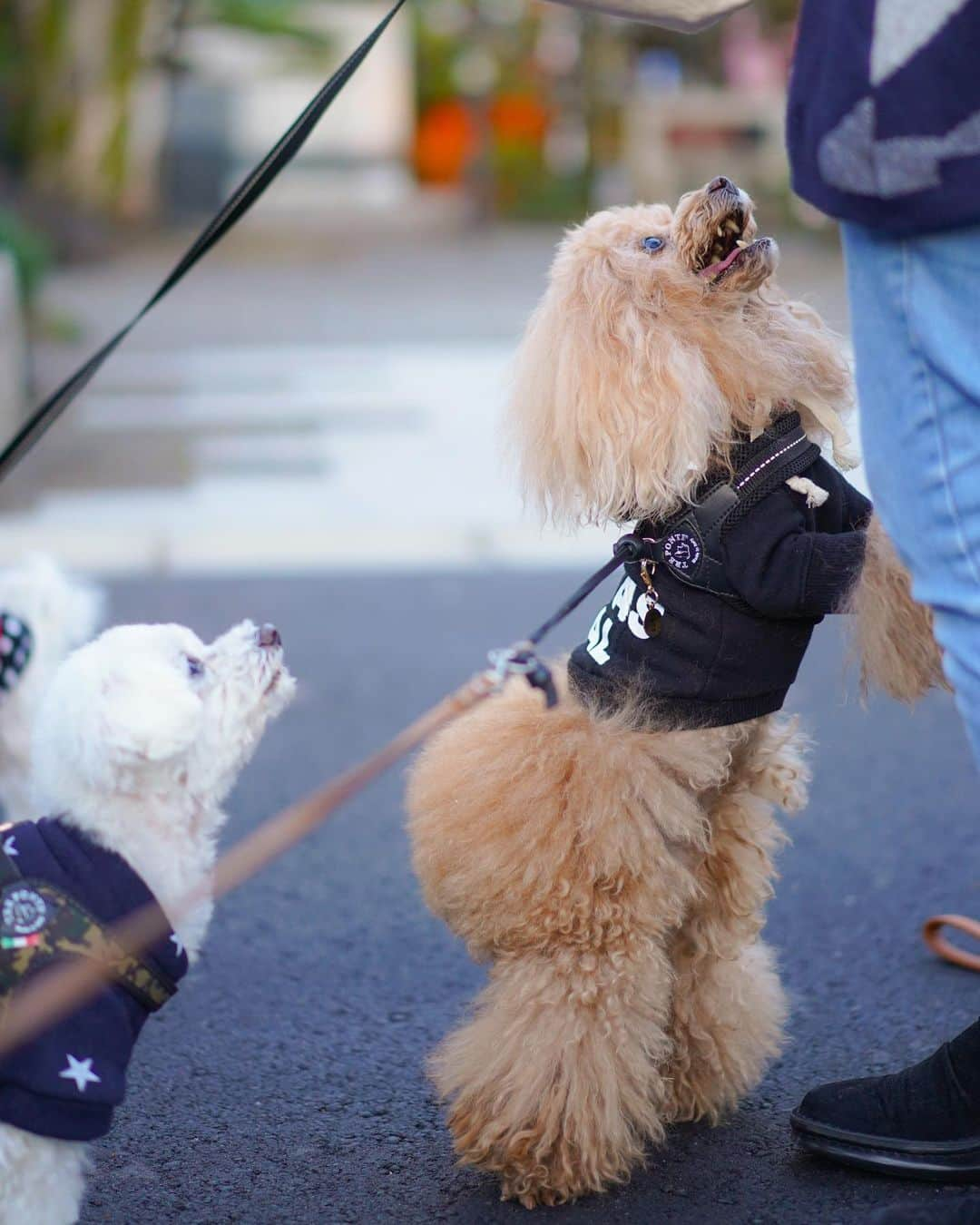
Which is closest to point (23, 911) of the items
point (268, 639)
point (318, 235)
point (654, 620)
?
point (268, 639)

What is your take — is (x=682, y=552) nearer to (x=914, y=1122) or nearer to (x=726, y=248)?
(x=726, y=248)

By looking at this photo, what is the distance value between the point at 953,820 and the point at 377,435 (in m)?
5.43

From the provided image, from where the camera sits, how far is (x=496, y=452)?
2.39 metres

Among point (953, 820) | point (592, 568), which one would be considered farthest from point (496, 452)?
point (592, 568)

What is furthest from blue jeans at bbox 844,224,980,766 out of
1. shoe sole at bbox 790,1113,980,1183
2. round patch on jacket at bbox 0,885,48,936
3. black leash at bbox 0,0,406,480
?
round patch on jacket at bbox 0,885,48,936

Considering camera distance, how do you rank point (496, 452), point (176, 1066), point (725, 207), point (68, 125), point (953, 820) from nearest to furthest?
point (725, 207), point (496, 452), point (176, 1066), point (953, 820), point (68, 125)

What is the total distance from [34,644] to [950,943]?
2061 millimetres

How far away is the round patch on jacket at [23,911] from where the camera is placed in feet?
6.27

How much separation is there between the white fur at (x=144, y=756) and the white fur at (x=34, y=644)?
3.29ft

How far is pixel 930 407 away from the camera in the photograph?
1871mm

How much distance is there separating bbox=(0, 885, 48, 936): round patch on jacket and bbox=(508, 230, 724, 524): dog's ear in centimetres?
94

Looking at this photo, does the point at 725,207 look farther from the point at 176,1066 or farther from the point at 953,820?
the point at 953,820

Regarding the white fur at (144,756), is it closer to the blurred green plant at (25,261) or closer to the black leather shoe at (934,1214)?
the black leather shoe at (934,1214)

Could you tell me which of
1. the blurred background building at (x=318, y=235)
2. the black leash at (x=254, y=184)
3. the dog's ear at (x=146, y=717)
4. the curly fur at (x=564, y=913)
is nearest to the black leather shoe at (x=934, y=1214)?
the curly fur at (x=564, y=913)
